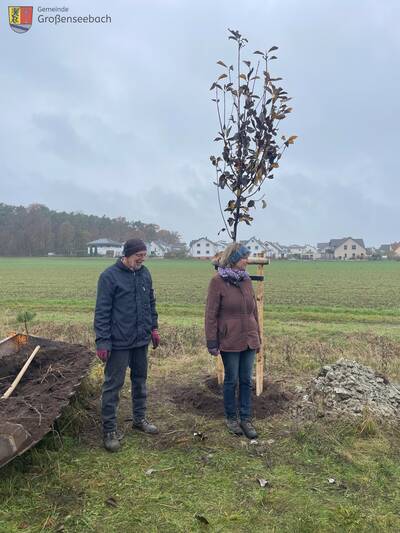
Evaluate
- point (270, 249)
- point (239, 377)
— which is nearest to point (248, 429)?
point (239, 377)

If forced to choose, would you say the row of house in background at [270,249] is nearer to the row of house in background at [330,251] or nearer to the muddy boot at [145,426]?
the row of house in background at [330,251]

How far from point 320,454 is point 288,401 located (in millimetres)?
1431

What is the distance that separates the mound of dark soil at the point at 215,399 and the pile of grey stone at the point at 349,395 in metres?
0.28

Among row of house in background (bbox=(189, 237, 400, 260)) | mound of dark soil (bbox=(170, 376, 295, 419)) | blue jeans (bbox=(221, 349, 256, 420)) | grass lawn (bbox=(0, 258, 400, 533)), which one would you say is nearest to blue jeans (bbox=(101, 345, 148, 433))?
grass lawn (bbox=(0, 258, 400, 533))

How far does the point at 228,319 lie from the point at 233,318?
0.19ft

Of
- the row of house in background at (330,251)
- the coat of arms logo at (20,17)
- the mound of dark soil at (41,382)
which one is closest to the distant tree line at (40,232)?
the row of house in background at (330,251)

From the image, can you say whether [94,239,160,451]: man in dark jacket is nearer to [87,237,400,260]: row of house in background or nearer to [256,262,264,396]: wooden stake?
[256,262,264,396]: wooden stake

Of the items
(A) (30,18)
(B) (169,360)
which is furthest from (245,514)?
(A) (30,18)

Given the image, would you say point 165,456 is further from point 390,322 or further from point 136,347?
point 390,322

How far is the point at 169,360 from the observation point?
8.55m

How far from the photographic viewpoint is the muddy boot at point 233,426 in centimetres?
504

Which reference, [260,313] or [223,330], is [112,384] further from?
[260,313]

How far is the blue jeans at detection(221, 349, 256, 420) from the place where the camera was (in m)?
5.05

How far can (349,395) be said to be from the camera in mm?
5672
